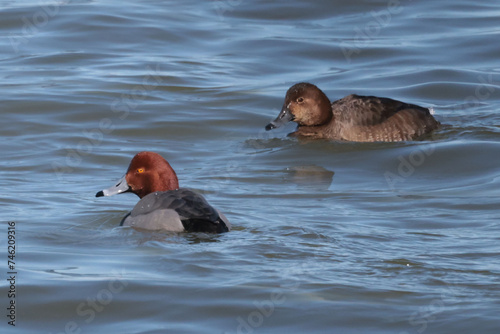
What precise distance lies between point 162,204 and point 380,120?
483 centimetres

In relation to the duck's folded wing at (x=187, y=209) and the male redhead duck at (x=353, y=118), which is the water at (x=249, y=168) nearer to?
the duck's folded wing at (x=187, y=209)

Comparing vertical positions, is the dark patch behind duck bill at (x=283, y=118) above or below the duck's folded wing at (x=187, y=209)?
below

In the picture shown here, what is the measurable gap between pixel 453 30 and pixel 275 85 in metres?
4.88

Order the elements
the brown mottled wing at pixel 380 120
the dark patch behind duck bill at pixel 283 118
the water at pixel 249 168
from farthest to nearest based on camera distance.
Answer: the dark patch behind duck bill at pixel 283 118 → the brown mottled wing at pixel 380 120 → the water at pixel 249 168

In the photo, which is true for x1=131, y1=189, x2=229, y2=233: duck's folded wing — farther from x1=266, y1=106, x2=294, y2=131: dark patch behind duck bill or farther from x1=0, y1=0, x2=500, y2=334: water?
x1=266, y1=106, x2=294, y2=131: dark patch behind duck bill

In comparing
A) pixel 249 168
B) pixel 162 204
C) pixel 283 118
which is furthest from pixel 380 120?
pixel 162 204

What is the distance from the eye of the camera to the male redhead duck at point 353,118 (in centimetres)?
1220

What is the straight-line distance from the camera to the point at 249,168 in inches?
429

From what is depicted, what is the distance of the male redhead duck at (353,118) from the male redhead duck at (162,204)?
3.70 meters

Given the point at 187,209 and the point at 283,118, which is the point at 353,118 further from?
the point at 187,209

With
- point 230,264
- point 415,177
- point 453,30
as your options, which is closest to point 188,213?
point 230,264

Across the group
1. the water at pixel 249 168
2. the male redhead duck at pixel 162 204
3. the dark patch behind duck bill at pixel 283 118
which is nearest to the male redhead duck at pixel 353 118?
the dark patch behind duck bill at pixel 283 118

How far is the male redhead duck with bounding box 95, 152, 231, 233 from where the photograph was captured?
776 cm

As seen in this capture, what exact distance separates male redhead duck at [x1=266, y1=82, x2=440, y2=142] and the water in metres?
0.22
